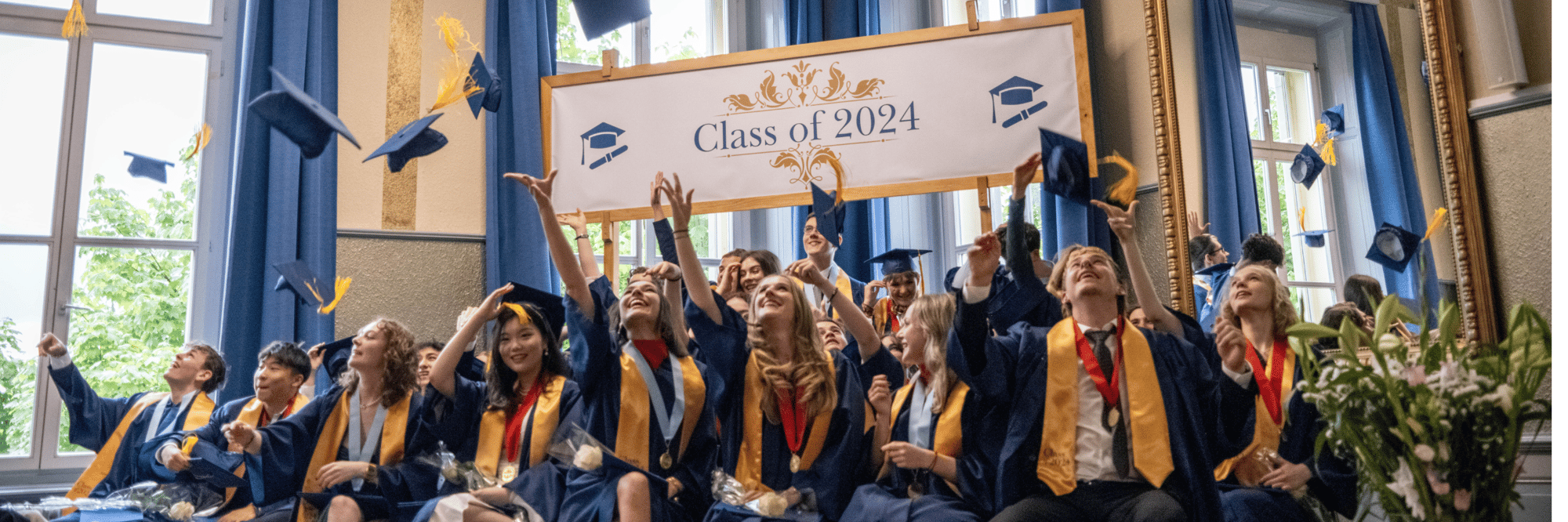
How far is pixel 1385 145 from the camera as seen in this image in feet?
9.64

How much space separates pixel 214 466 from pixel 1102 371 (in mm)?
2711

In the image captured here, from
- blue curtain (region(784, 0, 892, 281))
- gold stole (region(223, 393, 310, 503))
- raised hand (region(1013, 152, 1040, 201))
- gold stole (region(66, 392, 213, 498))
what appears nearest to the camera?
raised hand (region(1013, 152, 1040, 201))

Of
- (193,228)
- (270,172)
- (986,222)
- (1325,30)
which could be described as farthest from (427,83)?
(1325,30)

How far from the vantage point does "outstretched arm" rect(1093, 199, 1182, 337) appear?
8.59 ft

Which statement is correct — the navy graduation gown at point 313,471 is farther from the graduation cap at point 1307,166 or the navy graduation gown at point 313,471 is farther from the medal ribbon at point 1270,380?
the graduation cap at point 1307,166

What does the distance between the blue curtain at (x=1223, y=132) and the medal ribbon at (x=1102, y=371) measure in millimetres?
1098

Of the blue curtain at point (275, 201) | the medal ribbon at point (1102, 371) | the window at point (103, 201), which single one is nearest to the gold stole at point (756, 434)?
the medal ribbon at point (1102, 371)

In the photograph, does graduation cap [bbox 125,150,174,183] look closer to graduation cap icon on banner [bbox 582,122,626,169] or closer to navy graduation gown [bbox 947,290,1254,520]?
graduation cap icon on banner [bbox 582,122,626,169]

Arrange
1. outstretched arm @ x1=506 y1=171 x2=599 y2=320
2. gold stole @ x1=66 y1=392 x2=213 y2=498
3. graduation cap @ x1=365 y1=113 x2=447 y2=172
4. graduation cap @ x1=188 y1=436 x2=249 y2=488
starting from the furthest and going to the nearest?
graduation cap @ x1=365 y1=113 x2=447 y2=172, gold stole @ x1=66 y1=392 x2=213 y2=498, graduation cap @ x1=188 y1=436 x2=249 y2=488, outstretched arm @ x1=506 y1=171 x2=599 y2=320

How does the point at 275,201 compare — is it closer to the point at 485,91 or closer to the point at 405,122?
the point at 405,122

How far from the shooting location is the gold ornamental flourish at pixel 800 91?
171 inches

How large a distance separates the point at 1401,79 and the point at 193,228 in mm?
4927

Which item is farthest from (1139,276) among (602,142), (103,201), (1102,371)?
(103,201)

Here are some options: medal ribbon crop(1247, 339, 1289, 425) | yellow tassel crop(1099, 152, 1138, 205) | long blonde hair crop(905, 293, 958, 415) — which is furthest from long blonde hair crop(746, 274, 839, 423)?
yellow tassel crop(1099, 152, 1138, 205)
